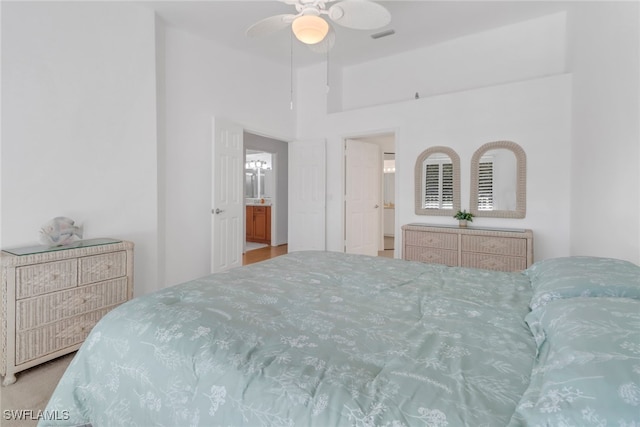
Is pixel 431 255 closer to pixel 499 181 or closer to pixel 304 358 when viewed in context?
pixel 499 181

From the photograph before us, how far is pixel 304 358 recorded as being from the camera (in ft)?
3.15

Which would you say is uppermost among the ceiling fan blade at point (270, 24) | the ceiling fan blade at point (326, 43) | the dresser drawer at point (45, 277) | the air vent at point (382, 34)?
the air vent at point (382, 34)

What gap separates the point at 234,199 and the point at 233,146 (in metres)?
0.68

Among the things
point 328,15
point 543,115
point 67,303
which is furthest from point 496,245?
point 67,303

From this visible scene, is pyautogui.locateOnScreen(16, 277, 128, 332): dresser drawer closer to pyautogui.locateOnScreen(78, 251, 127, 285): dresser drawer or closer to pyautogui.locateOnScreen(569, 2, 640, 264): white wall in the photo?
pyautogui.locateOnScreen(78, 251, 127, 285): dresser drawer

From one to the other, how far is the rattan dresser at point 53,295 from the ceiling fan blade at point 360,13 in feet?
7.91

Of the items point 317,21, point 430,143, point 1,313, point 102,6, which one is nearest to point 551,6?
point 430,143

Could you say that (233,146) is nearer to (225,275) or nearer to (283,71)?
(283,71)

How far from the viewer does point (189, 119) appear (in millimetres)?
3777

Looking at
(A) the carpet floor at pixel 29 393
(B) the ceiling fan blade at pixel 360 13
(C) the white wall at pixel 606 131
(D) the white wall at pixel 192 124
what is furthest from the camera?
(D) the white wall at pixel 192 124

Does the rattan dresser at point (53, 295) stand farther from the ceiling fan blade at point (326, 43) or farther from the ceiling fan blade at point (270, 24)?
the ceiling fan blade at point (326, 43)

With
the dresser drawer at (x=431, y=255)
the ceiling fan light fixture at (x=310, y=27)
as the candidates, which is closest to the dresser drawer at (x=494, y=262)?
the dresser drawer at (x=431, y=255)

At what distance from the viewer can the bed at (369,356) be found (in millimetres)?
723

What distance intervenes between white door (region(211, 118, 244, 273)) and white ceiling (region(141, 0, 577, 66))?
103cm
